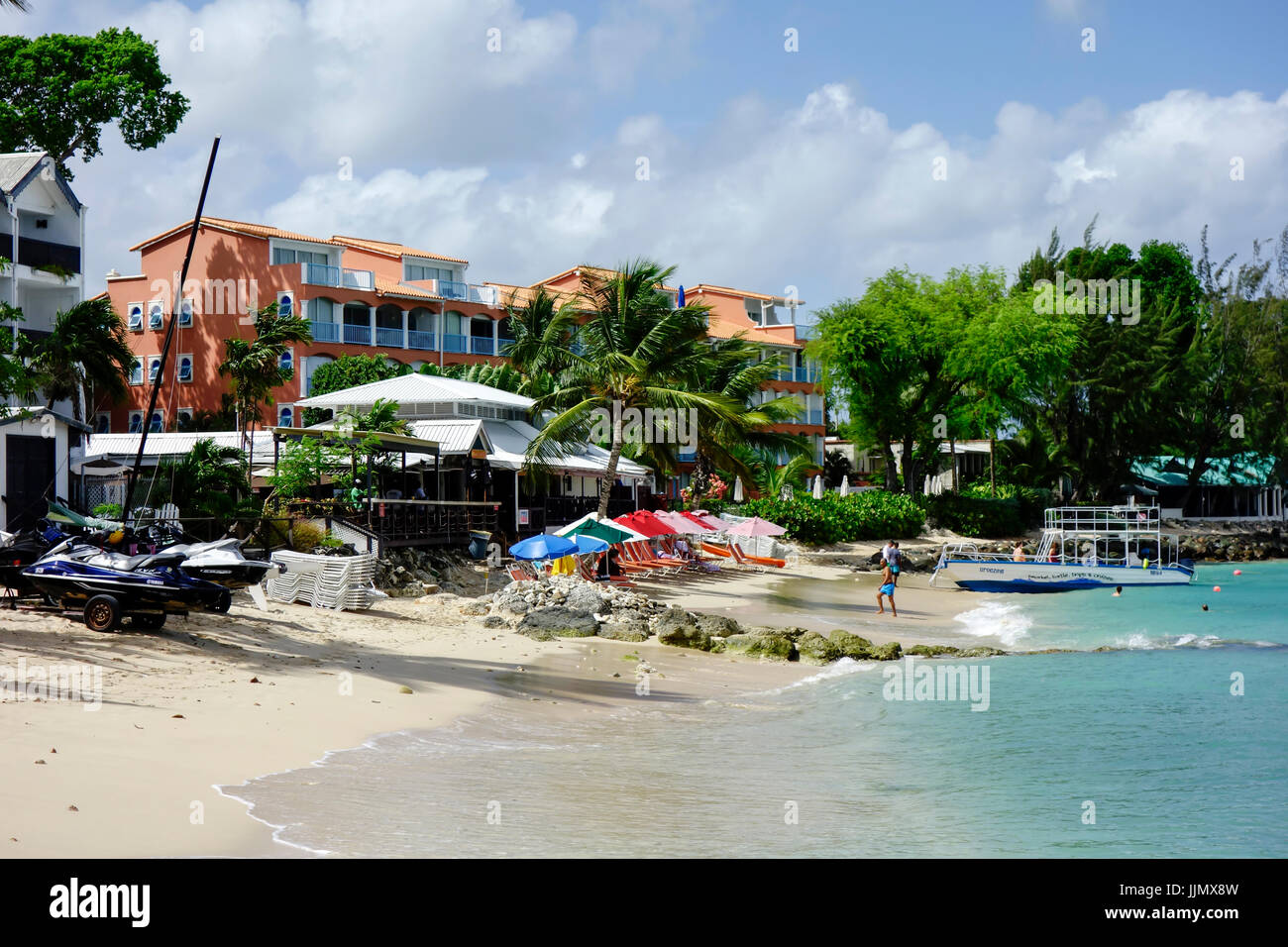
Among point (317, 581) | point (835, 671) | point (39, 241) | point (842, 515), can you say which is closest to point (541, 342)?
point (842, 515)

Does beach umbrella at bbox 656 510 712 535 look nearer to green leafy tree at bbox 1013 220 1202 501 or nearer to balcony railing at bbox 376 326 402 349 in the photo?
balcony railing at bbox 376 326 402 349

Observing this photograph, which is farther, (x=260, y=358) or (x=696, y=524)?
(x=260, y=358)

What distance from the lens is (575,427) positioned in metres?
29.8

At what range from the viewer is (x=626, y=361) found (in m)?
28.7

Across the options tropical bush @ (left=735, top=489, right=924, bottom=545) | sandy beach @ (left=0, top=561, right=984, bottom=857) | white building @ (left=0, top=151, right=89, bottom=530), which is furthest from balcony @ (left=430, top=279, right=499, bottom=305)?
sandy beach @ (left=0, top=561, right=984, bottom=857)

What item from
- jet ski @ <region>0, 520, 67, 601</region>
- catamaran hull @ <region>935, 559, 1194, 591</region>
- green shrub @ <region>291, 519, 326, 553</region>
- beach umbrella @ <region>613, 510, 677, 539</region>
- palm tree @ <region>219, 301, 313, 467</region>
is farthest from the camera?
palm tree @ <region>219, 301, 313, 467</region>

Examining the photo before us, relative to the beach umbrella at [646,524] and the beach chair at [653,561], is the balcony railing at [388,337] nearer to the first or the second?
the beach chair at [653,561]

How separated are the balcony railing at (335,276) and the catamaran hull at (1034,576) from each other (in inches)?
1184

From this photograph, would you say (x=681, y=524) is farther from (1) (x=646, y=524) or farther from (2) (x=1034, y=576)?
(2) (x=1034, y=576)

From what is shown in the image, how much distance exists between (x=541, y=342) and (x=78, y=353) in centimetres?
1539

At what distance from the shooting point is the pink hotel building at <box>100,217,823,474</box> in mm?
49250

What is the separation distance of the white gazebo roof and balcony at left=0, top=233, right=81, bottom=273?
16.7 meters

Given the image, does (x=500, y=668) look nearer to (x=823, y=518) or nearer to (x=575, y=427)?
(x=575, y=427)
